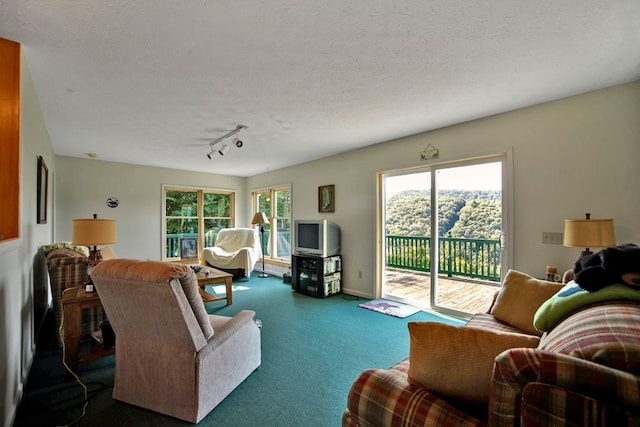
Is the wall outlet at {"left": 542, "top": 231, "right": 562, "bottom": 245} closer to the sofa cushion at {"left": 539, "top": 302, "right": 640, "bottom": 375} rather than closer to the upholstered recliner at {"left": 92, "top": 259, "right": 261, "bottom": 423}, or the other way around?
the sofa cushion at {"left": 539, "top": 302, "right": 640, "bottom": 375}

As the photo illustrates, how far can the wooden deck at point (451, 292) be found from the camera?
11.6ft

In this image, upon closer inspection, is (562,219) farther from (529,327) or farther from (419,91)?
(419,91)

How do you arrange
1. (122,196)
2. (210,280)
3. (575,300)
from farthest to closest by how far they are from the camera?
(122,196)
(210,280)
(575,300)

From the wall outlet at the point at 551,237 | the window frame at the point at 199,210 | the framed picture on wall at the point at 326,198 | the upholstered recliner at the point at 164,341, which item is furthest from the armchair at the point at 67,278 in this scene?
the wall outlet at the point at 551,237

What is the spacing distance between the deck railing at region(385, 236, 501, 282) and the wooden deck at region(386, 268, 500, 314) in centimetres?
19

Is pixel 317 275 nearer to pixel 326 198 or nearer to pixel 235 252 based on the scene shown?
pixel 326 198

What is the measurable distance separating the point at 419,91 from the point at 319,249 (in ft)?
8.84

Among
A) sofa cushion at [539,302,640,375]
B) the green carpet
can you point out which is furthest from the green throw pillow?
the green carpet

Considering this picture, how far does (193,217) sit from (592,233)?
21.5ft

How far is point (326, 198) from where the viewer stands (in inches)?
195

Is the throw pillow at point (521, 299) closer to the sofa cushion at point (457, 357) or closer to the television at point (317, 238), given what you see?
the sofa cushion at point (457, 357)

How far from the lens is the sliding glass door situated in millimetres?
3232

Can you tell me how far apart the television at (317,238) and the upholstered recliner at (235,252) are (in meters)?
1.33

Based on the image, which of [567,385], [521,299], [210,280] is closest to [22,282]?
[210,280]
